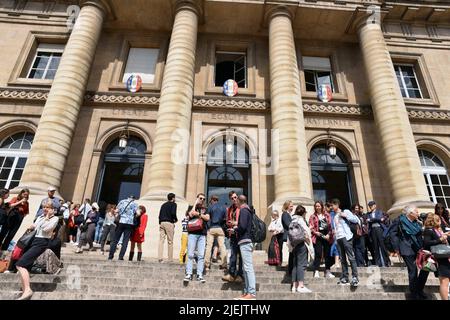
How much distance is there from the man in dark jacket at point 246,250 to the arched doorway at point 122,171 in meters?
Answer: 9.13

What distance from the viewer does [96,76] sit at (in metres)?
15.6

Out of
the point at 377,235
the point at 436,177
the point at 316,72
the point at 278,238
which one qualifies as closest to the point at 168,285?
the point at 278,238

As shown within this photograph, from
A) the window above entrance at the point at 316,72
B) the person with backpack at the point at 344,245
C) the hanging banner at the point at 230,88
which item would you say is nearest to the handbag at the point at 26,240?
the person with backpack at the point at 344,245

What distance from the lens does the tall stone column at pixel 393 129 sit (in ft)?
39.2

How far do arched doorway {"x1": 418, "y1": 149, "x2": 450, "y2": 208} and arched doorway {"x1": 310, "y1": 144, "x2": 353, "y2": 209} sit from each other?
3.51m

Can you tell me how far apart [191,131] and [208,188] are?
2.65 m

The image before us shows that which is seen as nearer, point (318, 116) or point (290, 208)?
A: point (290, 208)

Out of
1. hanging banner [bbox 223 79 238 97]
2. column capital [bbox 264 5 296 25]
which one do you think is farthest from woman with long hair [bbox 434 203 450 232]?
column capital [bbox 264 5 296 25]

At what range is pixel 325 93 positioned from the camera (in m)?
15.5

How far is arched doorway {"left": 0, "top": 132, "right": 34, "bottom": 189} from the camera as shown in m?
13.5

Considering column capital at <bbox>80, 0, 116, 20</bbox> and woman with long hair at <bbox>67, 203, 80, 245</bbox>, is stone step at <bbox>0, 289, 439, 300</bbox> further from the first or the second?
column capital at <bbox>80, 0, 116, 20</bbox>

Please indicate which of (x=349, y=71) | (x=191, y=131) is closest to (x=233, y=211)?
(x=191, y=131)

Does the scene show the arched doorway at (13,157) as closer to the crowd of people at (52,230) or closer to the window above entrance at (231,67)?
the crowd of people at (52,230)
